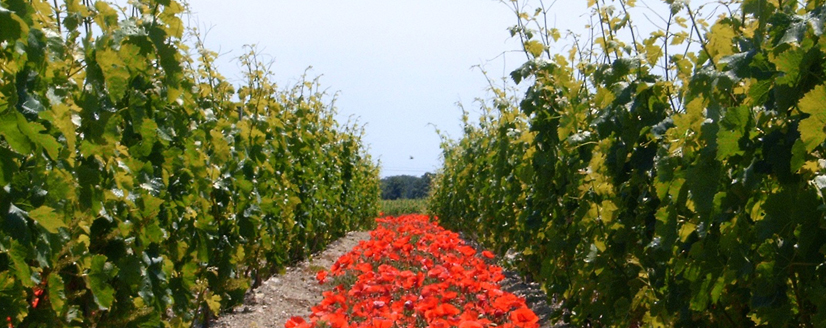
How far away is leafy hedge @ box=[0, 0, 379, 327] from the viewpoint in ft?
7.01

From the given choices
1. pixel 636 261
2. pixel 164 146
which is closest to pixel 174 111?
pixel 164 146

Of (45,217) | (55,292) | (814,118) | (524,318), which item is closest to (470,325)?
(524,318)

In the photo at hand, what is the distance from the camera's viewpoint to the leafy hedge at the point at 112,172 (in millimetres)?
2137

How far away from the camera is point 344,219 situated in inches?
524

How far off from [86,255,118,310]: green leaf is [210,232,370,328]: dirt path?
2406 mm

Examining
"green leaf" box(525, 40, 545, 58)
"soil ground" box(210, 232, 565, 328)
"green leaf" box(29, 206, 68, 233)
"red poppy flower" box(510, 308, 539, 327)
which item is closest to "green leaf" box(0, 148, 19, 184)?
"green leaf" box(29, 206, 68, 233)

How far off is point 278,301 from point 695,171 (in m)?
5.15

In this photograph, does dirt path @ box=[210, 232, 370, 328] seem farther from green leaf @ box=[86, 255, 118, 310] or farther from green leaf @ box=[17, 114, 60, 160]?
green leaf @ box=[17, 114, 60, 160]

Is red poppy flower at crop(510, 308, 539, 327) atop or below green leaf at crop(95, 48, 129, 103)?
below

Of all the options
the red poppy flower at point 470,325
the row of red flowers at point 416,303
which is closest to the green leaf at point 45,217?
the row of red flowers at point 416,303

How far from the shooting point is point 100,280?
110 inches

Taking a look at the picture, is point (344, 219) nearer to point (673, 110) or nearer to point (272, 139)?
point (272, 139)

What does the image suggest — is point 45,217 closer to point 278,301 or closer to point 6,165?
point 6,165

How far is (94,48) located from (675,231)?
87.4 inches
